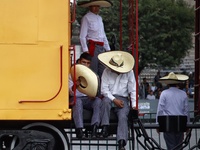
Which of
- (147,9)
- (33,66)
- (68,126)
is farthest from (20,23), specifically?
(147,9)

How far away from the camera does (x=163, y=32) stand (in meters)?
40.6

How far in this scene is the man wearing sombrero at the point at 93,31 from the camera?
10.2m

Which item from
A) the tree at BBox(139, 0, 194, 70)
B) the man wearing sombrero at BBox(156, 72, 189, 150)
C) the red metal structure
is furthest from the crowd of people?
the tree at BBox(139, 0, 194, 70)

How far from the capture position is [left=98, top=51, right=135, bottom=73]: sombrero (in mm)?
9789

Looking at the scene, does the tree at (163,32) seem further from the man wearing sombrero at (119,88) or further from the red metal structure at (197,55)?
the man wearing sombrero at (119,88)

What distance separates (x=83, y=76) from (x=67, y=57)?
55 cm

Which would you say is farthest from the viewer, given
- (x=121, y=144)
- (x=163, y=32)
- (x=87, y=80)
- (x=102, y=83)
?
(x=163, y=32)

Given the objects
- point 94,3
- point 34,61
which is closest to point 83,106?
point 34,61

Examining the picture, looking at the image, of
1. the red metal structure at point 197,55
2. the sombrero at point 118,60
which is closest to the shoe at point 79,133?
the sombrero at point 118,60

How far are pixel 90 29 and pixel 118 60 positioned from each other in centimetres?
79

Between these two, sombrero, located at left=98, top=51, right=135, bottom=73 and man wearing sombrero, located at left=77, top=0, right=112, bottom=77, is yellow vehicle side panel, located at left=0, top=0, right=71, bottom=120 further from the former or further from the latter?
man wearing sombrero, located at left=77, top=0, right=112, bottom=77

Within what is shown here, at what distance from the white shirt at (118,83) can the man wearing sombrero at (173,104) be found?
288 centimetres

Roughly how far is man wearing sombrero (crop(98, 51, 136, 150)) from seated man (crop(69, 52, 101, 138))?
91 mm

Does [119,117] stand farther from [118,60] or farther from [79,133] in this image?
[118,60]
